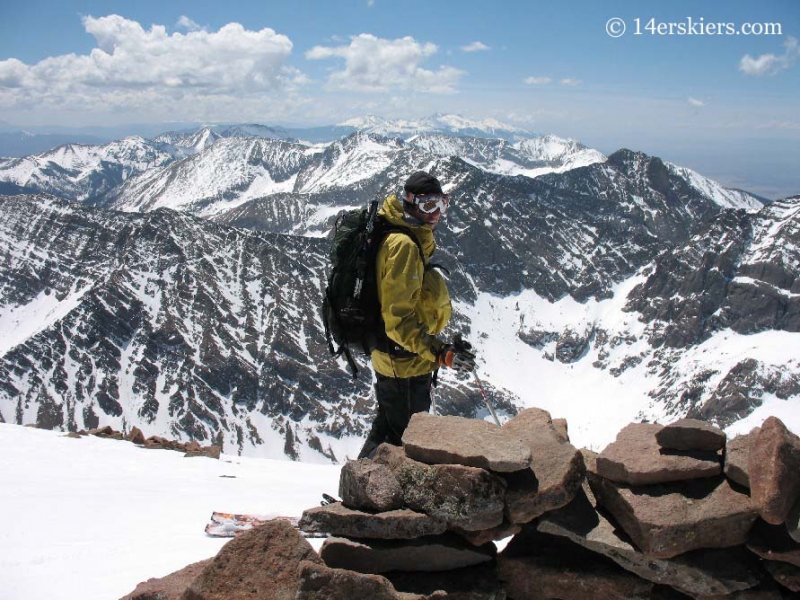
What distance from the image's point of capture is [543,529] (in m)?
6.20

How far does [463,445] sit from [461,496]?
0.60m

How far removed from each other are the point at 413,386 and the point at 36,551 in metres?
5.79

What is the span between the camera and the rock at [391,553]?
5953 mm

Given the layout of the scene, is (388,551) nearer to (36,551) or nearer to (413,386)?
(413,386)

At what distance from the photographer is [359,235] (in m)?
8.04

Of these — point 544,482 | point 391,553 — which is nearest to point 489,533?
point 544,482

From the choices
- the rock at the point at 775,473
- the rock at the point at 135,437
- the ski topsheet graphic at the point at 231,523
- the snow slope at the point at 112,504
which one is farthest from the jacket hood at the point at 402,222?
the rock at the point at 135,437

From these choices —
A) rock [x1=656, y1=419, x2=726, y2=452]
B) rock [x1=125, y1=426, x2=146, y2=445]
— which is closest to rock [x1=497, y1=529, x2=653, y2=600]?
rock [x1=656, y1=419, x2=726, y2=452]

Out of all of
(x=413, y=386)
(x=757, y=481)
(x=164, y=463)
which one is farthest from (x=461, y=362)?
(x=164, y=463)

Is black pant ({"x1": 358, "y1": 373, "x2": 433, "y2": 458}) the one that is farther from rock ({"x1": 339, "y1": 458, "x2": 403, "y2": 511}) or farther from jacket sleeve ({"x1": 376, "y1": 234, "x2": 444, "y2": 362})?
rock ({"x1": 339, "y1": 458, "x2": 403, "y2": 511})

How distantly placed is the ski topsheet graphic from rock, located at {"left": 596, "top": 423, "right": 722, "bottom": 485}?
510 cm

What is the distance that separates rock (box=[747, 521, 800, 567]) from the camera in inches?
220

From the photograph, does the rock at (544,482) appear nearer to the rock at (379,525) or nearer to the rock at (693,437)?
the rock at (379,525)

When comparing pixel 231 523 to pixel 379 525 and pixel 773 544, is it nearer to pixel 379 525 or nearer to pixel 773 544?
pixel 379 525
